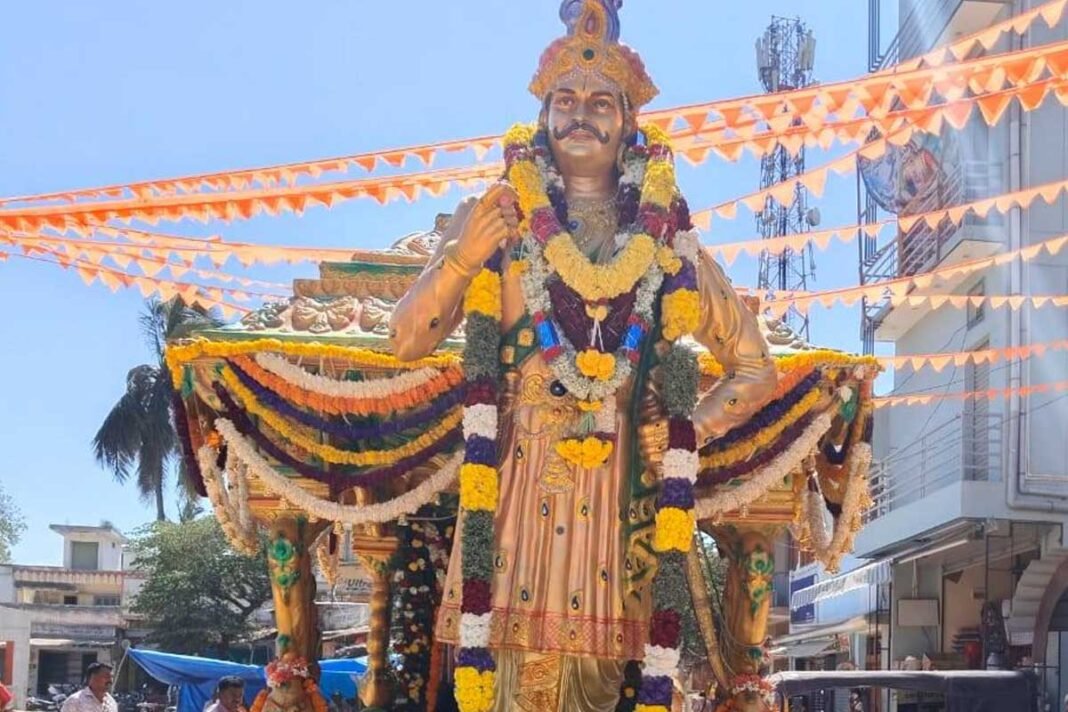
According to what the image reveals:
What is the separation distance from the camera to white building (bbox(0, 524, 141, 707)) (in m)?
28.1

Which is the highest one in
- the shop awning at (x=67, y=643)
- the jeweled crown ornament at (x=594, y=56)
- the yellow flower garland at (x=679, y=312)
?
the jeweled crown ornament at (x=594, y=56)

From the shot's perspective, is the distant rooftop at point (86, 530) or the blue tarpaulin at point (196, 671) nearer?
the blue tarpaulin at point (196, 671)

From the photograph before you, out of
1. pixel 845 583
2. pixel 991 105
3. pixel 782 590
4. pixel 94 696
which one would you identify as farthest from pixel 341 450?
pixel 782 590

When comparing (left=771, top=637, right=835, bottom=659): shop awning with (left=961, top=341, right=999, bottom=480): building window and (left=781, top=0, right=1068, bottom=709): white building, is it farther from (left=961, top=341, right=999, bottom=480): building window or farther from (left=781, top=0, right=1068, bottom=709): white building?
(left=961, top=341, right=999, bottom=480): building window

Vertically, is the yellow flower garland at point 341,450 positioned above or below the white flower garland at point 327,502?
above

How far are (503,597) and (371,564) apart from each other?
98.1 inches

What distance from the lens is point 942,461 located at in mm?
16078

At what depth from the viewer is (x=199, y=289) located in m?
7.42

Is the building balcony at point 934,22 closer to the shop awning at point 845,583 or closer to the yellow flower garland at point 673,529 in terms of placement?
the shop awning at point 845,583

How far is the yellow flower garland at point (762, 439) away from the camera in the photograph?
5.17 m

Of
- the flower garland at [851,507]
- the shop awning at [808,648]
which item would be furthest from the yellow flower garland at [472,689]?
the shop awning at [808,648]

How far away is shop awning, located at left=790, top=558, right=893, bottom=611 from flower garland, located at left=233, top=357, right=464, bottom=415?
14.3m

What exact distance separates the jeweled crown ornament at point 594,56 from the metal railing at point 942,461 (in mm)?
9476

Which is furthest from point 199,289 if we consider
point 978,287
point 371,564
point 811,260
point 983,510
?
point 811,260
